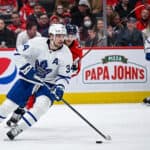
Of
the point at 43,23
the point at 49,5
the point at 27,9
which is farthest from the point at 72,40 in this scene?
the point at 49,5

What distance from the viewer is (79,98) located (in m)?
10.1

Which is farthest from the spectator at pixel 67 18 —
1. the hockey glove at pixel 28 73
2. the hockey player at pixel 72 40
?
the hockey glove at pixel 28 73

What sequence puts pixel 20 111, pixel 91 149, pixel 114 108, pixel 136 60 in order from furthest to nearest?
pixel 136 60, pixel 114 108, pixel 20 111, pixel 91 149

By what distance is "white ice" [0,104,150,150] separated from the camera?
6.52m

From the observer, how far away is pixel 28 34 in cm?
999

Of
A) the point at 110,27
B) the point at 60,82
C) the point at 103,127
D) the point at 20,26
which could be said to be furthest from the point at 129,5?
the point at 60,82

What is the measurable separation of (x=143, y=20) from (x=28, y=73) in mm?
4023

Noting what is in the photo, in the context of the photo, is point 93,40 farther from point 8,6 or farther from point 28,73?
point 28,73

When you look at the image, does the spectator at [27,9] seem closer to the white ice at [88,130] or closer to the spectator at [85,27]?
the spectator at [85,27]

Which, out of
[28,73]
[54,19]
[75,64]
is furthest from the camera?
[54,19]

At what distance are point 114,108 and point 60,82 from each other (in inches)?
108

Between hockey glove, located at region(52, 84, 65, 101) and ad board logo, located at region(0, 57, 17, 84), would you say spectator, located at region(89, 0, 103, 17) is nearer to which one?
ad board logo, located at region(0, 57, 17, 84)

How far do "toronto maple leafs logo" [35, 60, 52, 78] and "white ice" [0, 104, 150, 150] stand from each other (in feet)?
2.05

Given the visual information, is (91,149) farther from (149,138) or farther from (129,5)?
(129,5)
